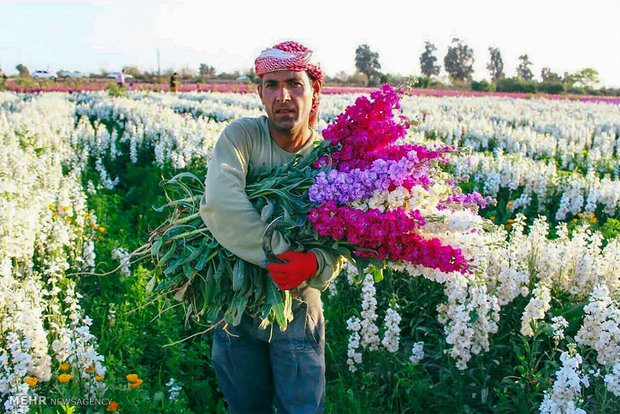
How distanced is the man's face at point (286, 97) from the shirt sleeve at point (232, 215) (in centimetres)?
32

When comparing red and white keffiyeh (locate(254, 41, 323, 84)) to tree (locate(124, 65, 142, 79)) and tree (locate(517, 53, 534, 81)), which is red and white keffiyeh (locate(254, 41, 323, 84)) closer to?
tree (locate(124, 65, 142, 79))

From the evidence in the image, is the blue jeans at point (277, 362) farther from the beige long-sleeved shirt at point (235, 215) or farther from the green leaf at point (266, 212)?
the green leaf at point (266, 212)

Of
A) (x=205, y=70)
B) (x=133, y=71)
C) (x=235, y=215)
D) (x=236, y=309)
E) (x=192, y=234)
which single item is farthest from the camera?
(x=205, y=70)

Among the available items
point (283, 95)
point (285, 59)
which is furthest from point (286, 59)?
point (283, 95)

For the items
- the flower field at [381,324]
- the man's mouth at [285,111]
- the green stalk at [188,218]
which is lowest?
the flower field at [381,324]

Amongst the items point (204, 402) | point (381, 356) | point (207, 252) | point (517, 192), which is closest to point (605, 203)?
point (517, 192)

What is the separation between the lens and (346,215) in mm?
2258

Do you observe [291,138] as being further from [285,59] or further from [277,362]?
[277,362]

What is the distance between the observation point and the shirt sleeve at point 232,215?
7.79 feet

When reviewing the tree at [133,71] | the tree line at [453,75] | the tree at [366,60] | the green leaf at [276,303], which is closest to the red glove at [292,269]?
the green leaf at [276,303]

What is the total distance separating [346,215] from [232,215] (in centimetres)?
50

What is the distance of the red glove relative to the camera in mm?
2277

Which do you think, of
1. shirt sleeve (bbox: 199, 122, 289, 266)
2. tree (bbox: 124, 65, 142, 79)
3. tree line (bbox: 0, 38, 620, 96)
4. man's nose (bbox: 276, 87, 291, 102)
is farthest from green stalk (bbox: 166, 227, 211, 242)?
tree (bbox: 124, 65, 142, 79)

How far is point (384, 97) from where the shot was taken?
2.57 meters
